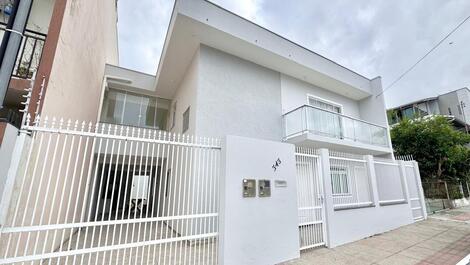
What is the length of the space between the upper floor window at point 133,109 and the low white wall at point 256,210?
26.9 ft

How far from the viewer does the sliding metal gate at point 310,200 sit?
5.54 meters

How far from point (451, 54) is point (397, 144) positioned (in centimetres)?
852

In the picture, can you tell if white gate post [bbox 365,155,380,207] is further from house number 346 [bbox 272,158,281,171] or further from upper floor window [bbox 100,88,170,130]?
upper floor window [bbox 100,88,170,130]

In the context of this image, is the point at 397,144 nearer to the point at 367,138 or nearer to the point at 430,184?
the point at 430,184

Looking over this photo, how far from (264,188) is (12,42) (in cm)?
446

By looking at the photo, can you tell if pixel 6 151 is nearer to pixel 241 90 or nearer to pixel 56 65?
pixel 56 65

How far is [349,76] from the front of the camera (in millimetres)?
10828

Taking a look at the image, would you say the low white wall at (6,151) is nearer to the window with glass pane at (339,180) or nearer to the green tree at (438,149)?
the window with glass pane at (339,180)

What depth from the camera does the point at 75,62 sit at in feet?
17.3

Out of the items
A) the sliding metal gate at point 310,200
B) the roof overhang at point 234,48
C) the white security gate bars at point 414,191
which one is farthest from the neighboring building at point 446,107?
the sliding metal gate at point 310,200

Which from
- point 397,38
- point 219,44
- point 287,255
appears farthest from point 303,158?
point 397,38

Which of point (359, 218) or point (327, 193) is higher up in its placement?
point (327, 193)

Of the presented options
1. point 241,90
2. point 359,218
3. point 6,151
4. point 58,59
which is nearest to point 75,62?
point 58,59

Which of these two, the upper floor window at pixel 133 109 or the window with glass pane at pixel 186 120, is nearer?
the window with glass pane at pixel 186 120
